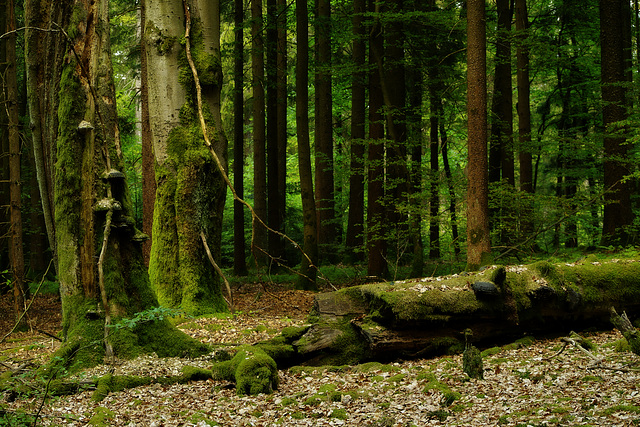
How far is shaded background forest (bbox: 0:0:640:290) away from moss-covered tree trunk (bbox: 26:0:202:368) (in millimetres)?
5084

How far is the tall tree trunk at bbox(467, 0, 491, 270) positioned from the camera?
342 inches

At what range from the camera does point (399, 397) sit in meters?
4.60

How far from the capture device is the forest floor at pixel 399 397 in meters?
3.90

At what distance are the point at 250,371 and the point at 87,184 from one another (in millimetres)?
2585

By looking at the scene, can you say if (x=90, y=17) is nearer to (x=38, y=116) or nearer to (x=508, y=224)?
(x=38, y=116)

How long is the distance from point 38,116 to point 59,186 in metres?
1.37

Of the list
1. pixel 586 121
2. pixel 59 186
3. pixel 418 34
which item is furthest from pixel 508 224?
pixel 586 121

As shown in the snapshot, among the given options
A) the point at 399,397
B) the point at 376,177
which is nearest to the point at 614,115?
the point at 376,177

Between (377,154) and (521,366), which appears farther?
(377,154)

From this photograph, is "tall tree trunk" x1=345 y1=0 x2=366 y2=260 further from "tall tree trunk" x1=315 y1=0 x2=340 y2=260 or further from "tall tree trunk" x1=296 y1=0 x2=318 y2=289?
"tall tree trunk" x1=296 y1=0 x2=318 y2=289

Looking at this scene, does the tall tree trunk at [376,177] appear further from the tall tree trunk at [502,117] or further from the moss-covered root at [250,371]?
the moss-covered root at [250,371]

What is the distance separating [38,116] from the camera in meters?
5.96

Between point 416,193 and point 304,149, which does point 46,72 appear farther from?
point 416,193

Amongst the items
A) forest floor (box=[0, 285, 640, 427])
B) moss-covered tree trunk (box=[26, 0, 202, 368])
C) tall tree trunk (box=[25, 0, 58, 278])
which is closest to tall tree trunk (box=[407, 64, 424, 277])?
forest floor (box=[0, 285, 640, 427])
